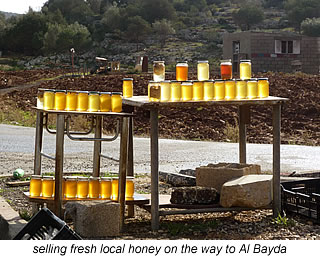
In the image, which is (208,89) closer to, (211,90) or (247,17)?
(211,90)

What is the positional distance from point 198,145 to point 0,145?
15.8 ft

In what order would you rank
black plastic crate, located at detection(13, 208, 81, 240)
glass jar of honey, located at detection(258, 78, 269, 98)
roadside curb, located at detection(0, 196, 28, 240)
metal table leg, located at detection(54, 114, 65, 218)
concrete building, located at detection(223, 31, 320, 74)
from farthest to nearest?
1. concrete building, located at detection(223, 31, 320, 74)
2. glass jar of honey, located at detection(258, 78, 269, 98)
3. metal table leg, located at detection(54, 114, 65, 218)
4. roadside curb, located at detection(0, 196, 28, 240)
5. black plastic crate, located at detection(13, 208, 81, 240)

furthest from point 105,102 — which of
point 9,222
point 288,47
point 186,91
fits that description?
point 288,47

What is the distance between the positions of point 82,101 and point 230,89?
5.01 feet

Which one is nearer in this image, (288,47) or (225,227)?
(225,227)

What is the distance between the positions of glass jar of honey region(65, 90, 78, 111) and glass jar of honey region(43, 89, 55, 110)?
0.15 meters

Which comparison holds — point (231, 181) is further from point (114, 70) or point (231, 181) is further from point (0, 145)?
point (114, 70)

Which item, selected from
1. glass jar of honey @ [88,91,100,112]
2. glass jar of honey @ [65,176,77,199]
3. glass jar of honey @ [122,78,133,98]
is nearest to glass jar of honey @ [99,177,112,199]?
glass jar of honey @ [65,176,77,199]

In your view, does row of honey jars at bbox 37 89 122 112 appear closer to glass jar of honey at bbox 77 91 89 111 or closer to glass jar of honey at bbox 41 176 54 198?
glass jar of honey at bbox 77 91 89 111

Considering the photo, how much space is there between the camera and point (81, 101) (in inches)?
240

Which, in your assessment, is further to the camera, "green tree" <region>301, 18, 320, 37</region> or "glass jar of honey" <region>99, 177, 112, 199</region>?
"green tree" <region>301, 18, 320, 37</region>

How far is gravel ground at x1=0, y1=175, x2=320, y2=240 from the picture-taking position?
5.68m

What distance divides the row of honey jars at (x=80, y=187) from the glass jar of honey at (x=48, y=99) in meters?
0.77

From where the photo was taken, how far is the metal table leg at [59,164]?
5.85 metres
